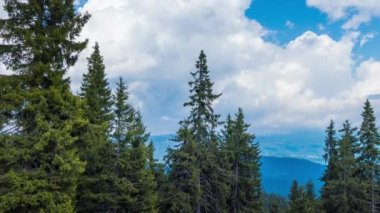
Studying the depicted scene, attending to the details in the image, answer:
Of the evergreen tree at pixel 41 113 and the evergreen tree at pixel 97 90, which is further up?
the evergreen tree at pixel 97 90

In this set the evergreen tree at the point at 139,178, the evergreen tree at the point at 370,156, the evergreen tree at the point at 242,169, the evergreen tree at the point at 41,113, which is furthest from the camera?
the evergreen tree at the point at 242,169

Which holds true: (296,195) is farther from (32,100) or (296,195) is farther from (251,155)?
(32,100)

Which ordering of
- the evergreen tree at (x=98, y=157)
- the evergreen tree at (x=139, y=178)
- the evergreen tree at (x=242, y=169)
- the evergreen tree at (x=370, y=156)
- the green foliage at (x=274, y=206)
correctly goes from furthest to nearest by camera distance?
1. the green foliage at (x=274, y=206)
2. the evergreen tree at (x=242, y=169)
3. the evergreen tree at (x=370, y=156)
4. the evergreen tree at (x=139, y=178)
5. the evergreen tree at (x=98, y=157)

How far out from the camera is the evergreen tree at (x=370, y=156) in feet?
137

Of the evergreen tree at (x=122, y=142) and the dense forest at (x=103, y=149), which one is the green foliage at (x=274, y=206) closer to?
the dense forest at (x=103, y=149)

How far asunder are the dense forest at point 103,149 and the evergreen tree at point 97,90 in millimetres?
76

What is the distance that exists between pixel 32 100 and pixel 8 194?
3512 mm

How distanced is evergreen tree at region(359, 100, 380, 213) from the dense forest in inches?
4.1

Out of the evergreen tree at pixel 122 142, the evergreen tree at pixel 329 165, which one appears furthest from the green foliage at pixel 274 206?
the evergreen tree at pixel 122 142

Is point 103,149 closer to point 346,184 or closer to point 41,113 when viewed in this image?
point 41,113

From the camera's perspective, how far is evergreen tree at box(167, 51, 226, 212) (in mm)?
33344

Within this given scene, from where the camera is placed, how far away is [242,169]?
45.8 metres

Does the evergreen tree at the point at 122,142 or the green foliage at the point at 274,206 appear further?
the green foliage at the point at 274,206

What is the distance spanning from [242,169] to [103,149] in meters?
20.3
